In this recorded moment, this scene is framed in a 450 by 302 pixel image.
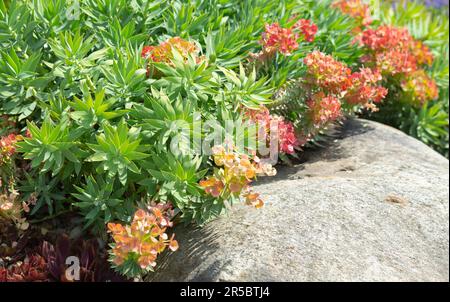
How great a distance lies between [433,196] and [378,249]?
73 centimetres

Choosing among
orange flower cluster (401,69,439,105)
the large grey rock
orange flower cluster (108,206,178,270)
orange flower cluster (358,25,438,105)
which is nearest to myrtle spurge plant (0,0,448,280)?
orange flower cluster (108,206,178,270)

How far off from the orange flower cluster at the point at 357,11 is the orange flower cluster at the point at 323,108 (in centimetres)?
129

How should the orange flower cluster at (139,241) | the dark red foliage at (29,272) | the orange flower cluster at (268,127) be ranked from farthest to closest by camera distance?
1. the orange flower cluster at (268,127)
2. the dark red foliage at (29,272)
3. the orange flower cluster at (139,241)

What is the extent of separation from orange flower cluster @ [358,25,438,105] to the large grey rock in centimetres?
92

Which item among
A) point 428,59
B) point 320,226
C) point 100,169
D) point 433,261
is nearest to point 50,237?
point 100,169

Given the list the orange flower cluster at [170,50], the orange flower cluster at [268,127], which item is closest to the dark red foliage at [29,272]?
the orange flower cluster at [170,50]

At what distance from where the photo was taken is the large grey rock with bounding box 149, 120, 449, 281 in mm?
3201

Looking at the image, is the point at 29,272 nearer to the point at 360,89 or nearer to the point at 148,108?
the point at 148,108

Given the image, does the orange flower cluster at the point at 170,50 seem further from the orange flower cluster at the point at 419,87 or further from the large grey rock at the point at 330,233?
the orange flower cluster at the point at 419,87

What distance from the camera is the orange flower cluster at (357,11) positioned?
5.10m

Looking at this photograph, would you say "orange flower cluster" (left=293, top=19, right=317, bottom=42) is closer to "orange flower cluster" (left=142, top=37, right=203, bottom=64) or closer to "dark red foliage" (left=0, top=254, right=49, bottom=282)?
"orange flower cluster" (left=142, top=37, right=203, bottom=64)

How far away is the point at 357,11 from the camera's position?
16.8ft

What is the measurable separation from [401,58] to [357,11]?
577 millimetres

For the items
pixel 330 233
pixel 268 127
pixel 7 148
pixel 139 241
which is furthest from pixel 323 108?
pixel 7 148
